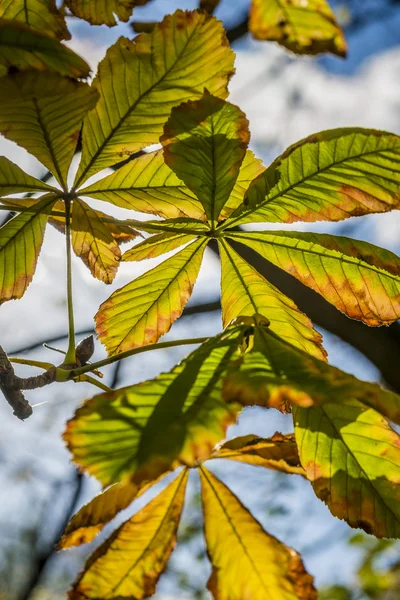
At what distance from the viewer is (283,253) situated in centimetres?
72

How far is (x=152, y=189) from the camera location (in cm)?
68

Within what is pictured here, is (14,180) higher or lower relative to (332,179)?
higher

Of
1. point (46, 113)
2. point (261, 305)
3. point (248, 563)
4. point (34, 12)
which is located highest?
point (34, 12)

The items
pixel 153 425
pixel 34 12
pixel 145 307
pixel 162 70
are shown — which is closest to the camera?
pixel 153 425

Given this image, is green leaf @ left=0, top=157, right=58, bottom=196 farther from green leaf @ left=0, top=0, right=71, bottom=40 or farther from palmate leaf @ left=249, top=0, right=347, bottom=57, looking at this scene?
palmate leaf @ left=249, top=0, right=347, bottom=57

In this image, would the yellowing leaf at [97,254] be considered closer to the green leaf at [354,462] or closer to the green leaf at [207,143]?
the green leaf at [207,143]

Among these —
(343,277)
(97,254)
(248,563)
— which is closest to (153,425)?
(248,563)

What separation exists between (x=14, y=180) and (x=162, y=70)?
247 millimetres

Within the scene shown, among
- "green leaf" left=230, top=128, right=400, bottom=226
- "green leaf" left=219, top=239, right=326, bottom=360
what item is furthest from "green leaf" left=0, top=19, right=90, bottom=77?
"green leaf" left=219, top=239, right=326, bottom=360

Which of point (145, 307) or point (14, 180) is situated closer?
point (14, 180)

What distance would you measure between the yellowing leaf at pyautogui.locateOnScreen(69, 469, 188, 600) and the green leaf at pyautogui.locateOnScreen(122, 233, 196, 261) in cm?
34

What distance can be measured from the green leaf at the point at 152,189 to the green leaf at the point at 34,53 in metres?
0.24

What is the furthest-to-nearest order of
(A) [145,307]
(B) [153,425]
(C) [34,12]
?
(A) [145,307], (C) [34,12], (B) [153,425]

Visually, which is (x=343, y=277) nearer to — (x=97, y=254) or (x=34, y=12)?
(x=97, y=254)
